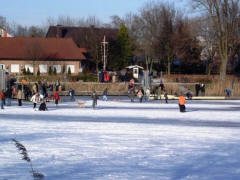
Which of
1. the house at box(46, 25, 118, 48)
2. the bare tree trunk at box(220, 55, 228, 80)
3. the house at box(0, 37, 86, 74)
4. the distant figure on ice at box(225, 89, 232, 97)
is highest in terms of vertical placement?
the house at box(46, 25, 118, 48)

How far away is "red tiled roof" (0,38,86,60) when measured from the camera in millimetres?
64125

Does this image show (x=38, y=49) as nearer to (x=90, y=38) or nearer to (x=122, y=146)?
(x=90, y=38)

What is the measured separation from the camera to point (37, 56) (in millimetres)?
63281

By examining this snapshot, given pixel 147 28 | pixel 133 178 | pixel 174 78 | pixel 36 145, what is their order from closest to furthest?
pixel 133 178
pixel 36 145
pixel 174 78
pixel 147 28

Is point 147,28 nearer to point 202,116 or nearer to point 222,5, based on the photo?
point 222,5

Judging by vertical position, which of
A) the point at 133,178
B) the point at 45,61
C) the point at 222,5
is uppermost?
the point at 222,5

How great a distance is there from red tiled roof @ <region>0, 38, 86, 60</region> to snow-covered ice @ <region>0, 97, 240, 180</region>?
39341 millimetres

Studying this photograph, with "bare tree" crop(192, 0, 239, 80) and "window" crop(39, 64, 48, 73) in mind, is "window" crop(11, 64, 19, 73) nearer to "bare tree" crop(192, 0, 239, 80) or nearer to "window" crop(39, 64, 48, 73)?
"window" crop(39, 64, 48, 73)

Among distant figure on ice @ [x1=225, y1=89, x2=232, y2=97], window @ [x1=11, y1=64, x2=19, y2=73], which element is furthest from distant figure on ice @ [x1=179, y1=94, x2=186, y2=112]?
window @ [x1=11, y1=64, x2=19, y2=73]

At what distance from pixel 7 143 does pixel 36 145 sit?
1.03 metres

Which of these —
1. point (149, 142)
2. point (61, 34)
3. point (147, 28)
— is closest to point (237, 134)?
point (149, 142)

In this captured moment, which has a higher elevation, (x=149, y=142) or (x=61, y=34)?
(x=61, y=34)

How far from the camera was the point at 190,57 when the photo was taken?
66.4 m

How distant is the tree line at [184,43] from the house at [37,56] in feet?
17.1
